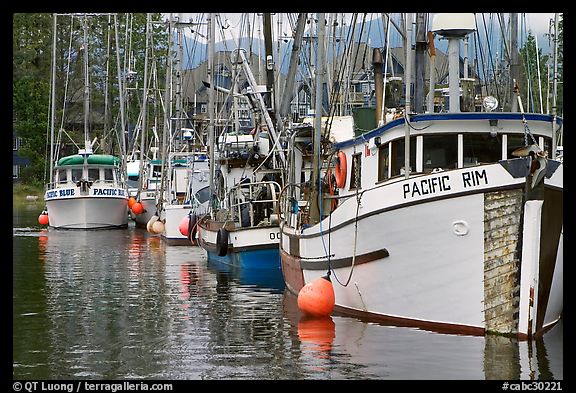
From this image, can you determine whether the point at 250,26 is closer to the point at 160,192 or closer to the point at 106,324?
the point at 160,192

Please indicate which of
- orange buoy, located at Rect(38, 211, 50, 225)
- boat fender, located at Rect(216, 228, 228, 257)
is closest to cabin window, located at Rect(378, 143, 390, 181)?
boat fender, located at Rect(216, 228, 228, 257)

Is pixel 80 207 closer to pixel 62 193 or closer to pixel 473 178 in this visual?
pixel 62 193

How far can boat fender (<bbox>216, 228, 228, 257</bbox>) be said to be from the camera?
2664 cm

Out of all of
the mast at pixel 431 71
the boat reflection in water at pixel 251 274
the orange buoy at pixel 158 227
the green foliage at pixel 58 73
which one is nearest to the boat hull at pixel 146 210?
the orange buoy at pixel 158 227

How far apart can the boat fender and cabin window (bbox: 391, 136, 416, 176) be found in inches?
410

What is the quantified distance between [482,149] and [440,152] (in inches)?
24.0

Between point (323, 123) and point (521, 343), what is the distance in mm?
8829

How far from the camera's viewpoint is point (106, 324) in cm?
1830

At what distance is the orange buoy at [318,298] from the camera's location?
17516mm

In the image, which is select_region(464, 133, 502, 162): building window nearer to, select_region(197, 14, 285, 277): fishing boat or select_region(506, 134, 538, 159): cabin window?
select_region(506, 134, 538, 159): cabin window

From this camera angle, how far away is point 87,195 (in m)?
45.6

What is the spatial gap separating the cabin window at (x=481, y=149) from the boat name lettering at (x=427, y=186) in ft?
3.68

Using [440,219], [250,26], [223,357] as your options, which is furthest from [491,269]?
[250,26]

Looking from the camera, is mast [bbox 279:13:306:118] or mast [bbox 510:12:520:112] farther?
mast [bbox 279:13:306:118]
